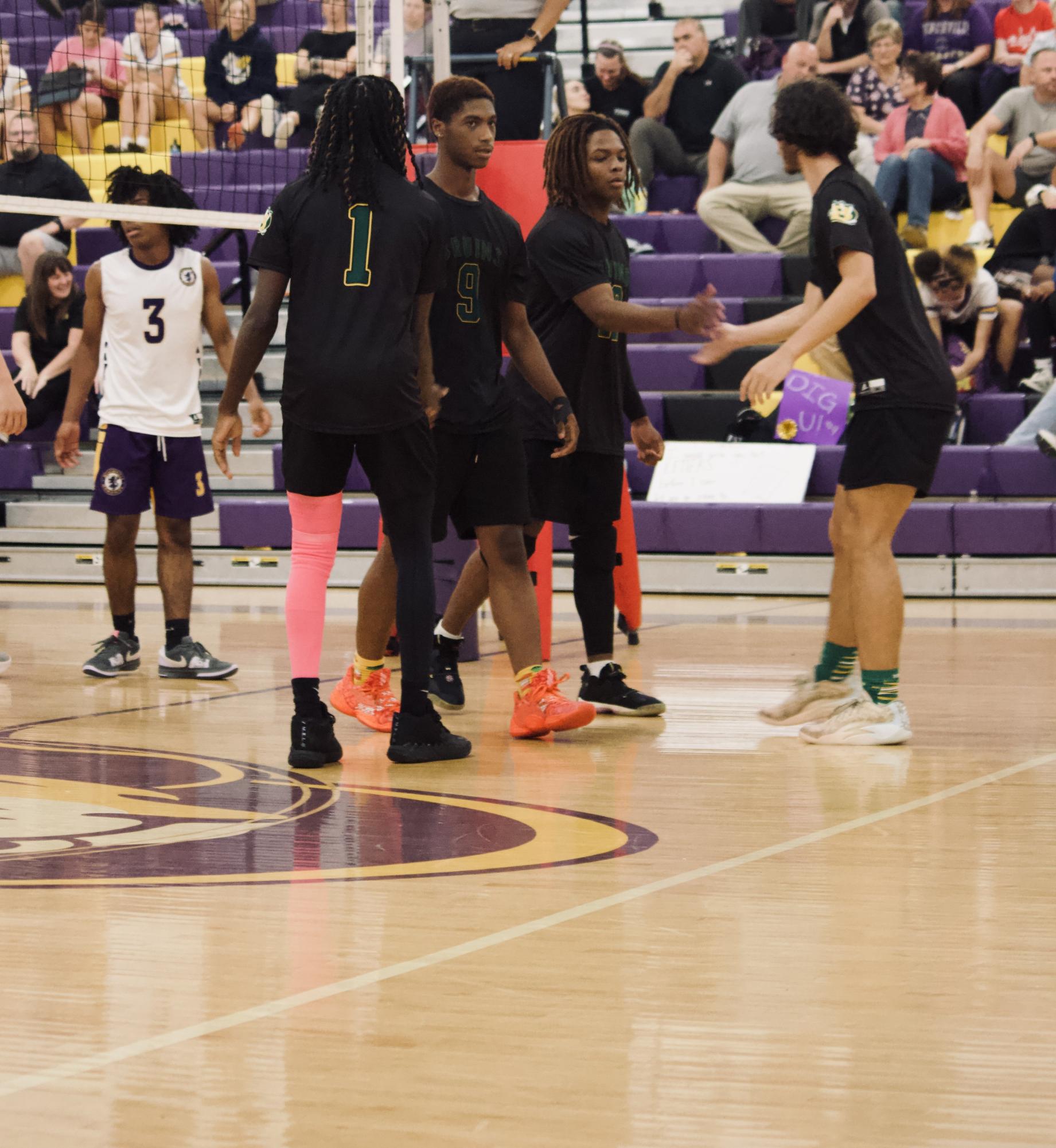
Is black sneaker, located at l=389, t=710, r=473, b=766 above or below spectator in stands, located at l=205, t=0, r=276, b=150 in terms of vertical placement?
below

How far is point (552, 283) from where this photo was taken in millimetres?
5344

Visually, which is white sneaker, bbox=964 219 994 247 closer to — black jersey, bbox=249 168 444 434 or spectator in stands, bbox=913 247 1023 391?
spectator in stands, bbox=913 247 1023 391

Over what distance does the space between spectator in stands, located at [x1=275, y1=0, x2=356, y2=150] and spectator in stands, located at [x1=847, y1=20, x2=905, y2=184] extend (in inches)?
138

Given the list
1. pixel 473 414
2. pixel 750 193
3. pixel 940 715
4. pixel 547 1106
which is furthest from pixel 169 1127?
pixel 750 193

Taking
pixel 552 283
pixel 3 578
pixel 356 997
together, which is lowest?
pixel 3 578

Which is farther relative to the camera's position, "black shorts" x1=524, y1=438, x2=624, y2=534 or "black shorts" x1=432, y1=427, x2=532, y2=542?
"black shorts" x1=524, y1=438, x2=624, y2=534

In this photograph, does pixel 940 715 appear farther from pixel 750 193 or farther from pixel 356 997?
pixel 750 193

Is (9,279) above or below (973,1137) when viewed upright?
above

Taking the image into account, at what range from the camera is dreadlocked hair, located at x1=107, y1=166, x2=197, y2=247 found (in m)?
6.64

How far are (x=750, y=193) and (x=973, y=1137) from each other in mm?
10575

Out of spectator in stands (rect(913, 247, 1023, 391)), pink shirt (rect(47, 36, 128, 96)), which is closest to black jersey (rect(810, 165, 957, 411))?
spectator in stands (rect(913, 247, 1023, 391))

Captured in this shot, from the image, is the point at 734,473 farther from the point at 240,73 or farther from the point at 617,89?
the point at 240,73

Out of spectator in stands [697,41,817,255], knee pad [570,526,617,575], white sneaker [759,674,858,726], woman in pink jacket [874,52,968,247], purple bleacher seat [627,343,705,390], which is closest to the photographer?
white sneaker [759,674,858,726]

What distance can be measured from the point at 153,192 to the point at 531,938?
4.47 metres
